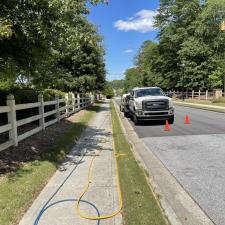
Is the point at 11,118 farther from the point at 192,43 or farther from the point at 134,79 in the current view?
the point at 134,79

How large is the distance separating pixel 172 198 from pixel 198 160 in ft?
9.99

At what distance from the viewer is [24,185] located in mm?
6387

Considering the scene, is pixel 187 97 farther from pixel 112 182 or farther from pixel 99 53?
pixel 112 182

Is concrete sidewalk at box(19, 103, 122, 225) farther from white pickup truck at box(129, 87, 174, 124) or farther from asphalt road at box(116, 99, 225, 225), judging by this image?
white pickup truck at box(129, 87, 174, 124)

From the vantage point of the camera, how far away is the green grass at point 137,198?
4.88 meters

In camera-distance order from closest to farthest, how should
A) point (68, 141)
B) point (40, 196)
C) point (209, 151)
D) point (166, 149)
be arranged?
point (40, 196) < point (209, 151) < point (166, 149) < point (68, 141)

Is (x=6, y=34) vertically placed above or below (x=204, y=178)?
above

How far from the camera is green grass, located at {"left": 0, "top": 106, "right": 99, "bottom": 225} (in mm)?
5133

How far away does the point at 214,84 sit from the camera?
5634 cm

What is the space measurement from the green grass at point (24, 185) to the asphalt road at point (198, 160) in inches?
106

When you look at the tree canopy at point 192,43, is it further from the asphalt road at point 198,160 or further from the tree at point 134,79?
the asphalt road at point 198,160

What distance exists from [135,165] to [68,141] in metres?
3.84

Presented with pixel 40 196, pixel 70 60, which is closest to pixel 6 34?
pixel 40 196

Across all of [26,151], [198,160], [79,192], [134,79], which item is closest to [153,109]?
[198,160]
